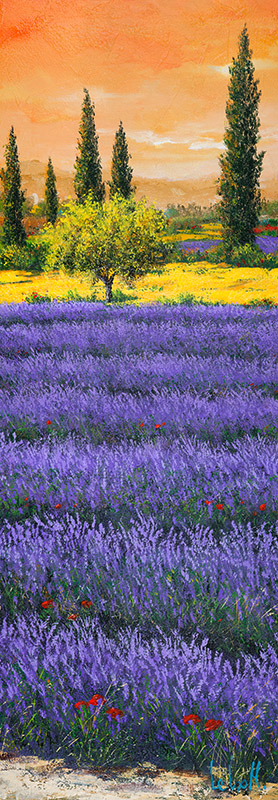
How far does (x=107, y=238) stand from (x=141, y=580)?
13043 millimetres

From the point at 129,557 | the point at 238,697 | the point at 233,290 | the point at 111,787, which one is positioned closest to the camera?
the point at 111,787

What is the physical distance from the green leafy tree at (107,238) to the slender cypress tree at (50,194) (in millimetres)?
37167

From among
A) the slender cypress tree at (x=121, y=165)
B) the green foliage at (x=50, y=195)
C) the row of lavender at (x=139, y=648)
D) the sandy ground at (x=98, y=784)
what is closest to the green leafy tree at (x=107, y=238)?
the row of lavender at (x=139, y=648)

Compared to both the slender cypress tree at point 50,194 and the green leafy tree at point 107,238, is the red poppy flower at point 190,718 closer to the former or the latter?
the green leafy tree at point 107,238

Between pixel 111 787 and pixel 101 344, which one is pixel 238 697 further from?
pixel 101 344

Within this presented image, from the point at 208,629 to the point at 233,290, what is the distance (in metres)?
16.9

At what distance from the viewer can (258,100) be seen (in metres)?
27.1

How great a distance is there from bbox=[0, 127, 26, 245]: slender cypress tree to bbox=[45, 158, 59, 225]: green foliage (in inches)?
515

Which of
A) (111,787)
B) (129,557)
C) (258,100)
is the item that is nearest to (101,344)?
(129,557)

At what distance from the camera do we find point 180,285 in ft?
65.0

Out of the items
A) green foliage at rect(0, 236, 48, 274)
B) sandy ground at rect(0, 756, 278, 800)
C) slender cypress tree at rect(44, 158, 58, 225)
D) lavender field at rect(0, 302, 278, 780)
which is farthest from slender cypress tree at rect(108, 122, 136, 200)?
sandy ground at rect(0, 756, 278, 800)

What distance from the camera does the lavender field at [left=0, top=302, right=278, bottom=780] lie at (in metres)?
1.56

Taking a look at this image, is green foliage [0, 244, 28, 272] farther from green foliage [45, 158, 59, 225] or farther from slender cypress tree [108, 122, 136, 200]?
green foliage [45, 158, 59, 225]

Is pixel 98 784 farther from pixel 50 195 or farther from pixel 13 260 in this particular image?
pixel 50 195
